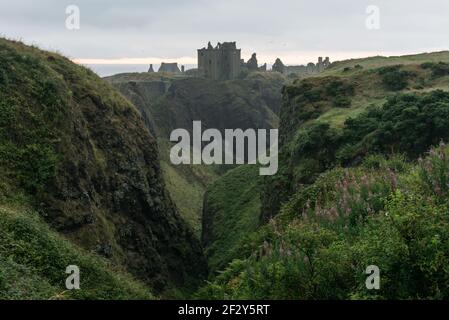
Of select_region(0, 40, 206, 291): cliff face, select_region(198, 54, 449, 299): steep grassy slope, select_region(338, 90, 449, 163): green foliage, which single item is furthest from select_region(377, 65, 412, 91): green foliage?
select_region(198, 54, 449, 299): steep grassy slope

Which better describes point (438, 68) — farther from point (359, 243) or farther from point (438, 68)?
point (359, 243)

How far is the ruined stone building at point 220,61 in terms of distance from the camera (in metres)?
155

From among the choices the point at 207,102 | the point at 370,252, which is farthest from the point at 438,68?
the point at 207,102

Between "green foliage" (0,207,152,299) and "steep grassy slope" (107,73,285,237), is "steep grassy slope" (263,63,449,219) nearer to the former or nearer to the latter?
"green foliage" (0,207,152,299)

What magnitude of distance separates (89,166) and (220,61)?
131394 millimetres

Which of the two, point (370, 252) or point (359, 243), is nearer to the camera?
point (370, 252)

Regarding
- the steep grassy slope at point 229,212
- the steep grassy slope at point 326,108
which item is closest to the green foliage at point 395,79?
the steep grassy slope at point 326,108

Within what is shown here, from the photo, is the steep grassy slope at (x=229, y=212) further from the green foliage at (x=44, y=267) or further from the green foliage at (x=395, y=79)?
the green foliage at (x=44, y=267)

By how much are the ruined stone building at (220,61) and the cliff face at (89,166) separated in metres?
118

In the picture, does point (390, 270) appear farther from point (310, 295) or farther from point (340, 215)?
point (340, 215)

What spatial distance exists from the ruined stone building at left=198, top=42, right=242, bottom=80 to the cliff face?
118m

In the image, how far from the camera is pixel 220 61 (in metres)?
156

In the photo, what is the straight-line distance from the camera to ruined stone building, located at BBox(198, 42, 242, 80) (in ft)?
510

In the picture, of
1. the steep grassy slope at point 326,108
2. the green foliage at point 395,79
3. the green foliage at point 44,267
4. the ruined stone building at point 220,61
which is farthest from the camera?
the ruined stone building at point 220,61
